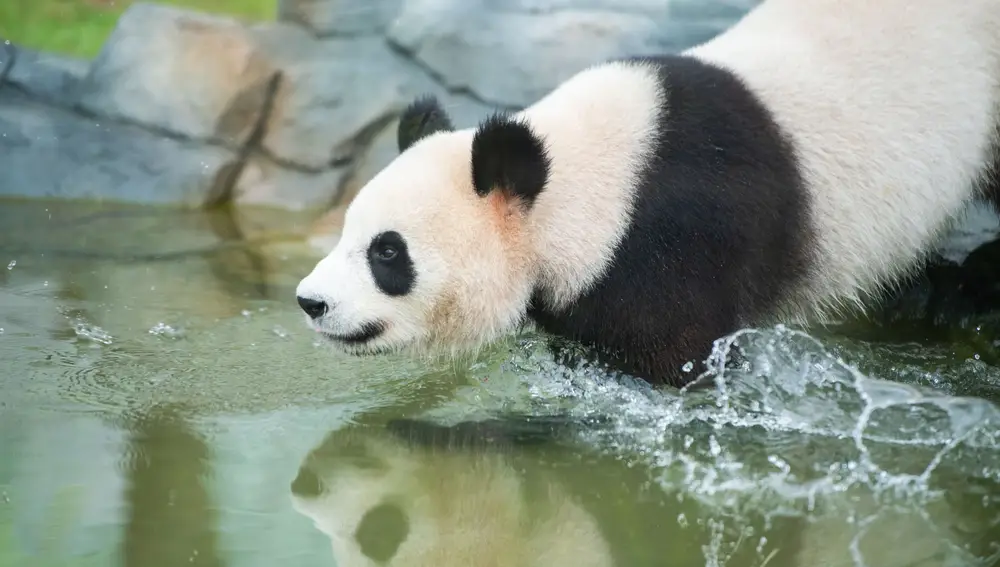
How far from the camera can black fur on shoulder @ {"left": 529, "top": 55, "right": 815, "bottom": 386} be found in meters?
3.32

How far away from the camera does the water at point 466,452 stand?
2564 mm

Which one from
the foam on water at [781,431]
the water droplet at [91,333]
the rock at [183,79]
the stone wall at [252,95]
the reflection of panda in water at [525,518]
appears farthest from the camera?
the rock at [183,79]

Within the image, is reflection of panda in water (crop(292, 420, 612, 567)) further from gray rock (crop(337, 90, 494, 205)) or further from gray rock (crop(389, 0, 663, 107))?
gray rock (crop(389, 0, 663, 107))

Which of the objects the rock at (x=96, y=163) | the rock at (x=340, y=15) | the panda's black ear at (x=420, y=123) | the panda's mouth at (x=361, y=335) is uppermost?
the panda's black ear at (x=420, y=123)

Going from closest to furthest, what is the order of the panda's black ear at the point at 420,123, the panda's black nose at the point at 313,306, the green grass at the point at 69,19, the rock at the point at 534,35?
1. the panda's black nose at the point at 313,306
2. the panda's black ear at the point at 420,123
3. the rock at the point at 534,35
4. the green grass at the point at 69,19

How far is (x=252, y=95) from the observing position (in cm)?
689

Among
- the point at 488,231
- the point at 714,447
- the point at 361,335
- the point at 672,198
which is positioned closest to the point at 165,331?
the point at 361,335

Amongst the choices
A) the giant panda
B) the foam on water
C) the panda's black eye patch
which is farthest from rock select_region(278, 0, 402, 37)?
the panda's black eye patch

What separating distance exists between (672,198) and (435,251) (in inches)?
29.3

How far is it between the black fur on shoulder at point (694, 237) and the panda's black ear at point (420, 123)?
0.77 meters

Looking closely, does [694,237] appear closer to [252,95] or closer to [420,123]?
[420,123]

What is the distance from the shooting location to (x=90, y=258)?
551 centimetres

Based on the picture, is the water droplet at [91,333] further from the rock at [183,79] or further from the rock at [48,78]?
the rock at [48,78]

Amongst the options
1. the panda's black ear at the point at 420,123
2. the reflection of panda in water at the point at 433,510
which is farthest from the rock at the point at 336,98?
the reflection of panda in water at the point at 433,510
